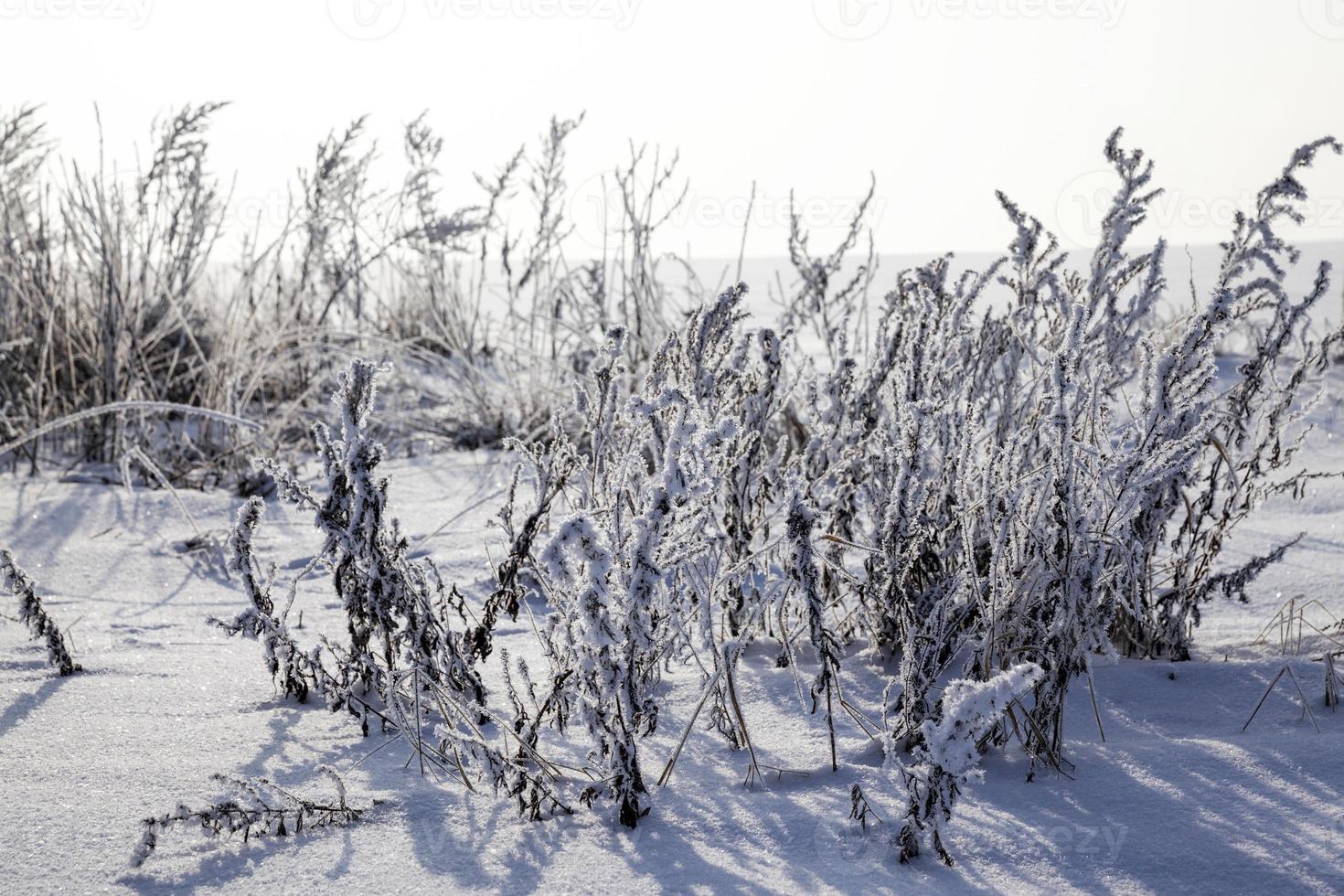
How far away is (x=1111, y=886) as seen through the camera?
113 centimetres

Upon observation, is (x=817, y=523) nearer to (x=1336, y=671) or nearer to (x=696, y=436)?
(x=696, y=436)

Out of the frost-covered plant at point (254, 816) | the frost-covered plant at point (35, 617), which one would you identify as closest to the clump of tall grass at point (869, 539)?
the frost-covered plant at point (254, 816)

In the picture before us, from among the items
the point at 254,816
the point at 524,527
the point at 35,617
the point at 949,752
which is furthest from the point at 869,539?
the point at 35,617

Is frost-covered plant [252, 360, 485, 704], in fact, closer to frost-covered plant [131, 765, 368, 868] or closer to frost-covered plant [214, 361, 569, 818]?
frost-covered plant [214, 361, 569, 818]

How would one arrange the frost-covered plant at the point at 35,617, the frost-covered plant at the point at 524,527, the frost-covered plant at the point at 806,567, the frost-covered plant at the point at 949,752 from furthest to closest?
the frost-covered plant at the point at 35,617 → the frost-covered plant at the point at 524,527 → the frost-covered plant at the point at 806,567 → the frost-covered plant at the point at 949,752

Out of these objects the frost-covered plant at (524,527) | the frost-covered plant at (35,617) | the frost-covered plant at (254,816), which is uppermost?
the frost-covered plant at (524,527)

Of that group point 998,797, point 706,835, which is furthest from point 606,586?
point 998,797

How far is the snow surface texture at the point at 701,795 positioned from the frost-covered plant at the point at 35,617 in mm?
27

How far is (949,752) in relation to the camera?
1.09 meters

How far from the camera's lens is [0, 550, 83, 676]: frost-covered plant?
165 centimetres

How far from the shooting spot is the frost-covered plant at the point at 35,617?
1652 millimetres

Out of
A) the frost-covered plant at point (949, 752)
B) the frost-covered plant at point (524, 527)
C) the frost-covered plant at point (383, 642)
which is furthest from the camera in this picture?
the frost-covered plant at point (524, 527)

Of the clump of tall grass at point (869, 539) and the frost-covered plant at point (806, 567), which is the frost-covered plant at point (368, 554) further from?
the frost-covered plant at point (806, 567)

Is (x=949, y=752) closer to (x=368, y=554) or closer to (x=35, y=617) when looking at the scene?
(x=368, y=554)
